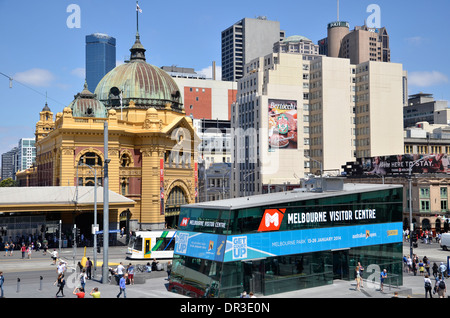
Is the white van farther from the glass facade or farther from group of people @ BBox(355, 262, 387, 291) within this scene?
group of people @ BBox(355, 262, 387, 291)

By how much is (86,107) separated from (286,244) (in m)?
49.8

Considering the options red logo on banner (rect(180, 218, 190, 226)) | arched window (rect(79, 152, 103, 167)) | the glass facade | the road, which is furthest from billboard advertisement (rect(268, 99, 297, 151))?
red logo on banner (rect(180, 218, 190, 226))

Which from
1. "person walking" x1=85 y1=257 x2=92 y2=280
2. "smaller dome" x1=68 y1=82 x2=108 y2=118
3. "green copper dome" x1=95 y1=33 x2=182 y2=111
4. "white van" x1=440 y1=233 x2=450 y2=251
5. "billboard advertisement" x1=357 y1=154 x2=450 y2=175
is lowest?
"white van" x1=440 y1=233 x2=450 y2=251

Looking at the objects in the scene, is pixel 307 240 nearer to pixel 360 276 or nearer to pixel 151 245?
pixel 360 276

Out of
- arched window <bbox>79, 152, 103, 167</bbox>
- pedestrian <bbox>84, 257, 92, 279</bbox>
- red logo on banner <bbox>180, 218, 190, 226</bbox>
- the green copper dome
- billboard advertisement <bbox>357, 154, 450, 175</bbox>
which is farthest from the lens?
billboard advertisement <bbox>357, 154, 450, 175</bbox>

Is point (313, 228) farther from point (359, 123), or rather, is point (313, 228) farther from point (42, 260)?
point (359, 123)

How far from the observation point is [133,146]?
2945 inches

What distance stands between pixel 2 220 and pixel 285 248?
38717 millimetres

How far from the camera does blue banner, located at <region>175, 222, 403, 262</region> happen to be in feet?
93.0

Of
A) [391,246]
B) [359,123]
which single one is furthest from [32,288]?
[359,123]

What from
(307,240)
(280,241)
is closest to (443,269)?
(307,240)

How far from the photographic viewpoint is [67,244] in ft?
202

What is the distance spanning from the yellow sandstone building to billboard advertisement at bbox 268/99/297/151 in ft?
106

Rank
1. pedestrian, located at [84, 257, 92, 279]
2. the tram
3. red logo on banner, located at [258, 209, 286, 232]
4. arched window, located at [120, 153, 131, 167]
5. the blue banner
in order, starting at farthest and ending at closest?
arched window, located at [120, 153, 131, 167] → the tram → pedestrian, located at [84, 257, 92, 279] → red logo on banner, located at [258, 209, 286, 232] → the blue banner
